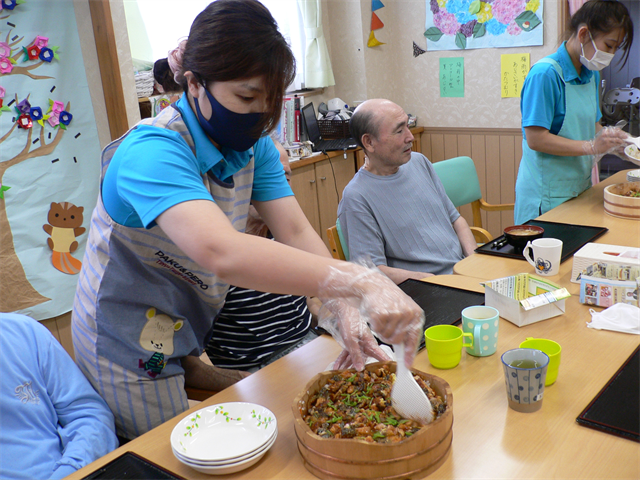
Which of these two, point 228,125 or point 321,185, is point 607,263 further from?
point 321,185

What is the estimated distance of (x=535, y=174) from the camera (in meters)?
2.56

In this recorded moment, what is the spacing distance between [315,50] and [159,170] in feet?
10.7

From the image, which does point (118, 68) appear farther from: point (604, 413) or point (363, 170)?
point (604, 413)

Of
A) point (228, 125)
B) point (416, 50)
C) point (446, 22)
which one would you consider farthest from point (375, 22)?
point (228, 125)

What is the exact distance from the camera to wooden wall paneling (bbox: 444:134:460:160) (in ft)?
14.4

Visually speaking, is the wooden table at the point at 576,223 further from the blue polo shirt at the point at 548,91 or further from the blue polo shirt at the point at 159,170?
the blue polo shirt at the point at 159,170

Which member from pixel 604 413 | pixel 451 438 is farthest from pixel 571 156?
pixel 451 438

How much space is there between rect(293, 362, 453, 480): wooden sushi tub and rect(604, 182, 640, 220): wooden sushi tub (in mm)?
1572

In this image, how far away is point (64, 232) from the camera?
271 centimetres

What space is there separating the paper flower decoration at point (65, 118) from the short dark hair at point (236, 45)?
1.76 meters

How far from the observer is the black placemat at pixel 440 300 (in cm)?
146

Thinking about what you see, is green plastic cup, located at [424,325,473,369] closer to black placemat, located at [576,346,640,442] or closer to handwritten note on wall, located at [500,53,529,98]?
black placemat, located at [576,346,640,442]

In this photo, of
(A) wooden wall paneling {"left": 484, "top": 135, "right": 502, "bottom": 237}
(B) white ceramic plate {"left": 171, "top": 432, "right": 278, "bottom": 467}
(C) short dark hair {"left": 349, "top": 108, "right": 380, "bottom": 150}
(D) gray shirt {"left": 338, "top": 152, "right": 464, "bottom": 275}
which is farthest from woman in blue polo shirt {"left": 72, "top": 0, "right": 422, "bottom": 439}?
(A) wooden wall paneling {"left": 484, "top": 135, "right": 502, "bottom": 237}

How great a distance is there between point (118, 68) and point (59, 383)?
5.96 ft
